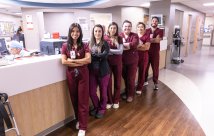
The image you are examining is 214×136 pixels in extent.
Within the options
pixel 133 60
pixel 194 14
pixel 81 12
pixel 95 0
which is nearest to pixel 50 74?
pixel 133 60

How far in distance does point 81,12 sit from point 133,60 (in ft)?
21.0

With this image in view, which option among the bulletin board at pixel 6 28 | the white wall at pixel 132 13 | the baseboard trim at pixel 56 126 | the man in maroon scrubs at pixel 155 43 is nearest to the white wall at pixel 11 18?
the bulletin board at pixel 6 28

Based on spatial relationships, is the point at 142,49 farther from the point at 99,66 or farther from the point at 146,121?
the point at 146,121

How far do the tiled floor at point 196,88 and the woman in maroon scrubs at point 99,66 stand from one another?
1597mm

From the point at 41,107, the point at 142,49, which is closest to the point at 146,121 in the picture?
the point at 142,49

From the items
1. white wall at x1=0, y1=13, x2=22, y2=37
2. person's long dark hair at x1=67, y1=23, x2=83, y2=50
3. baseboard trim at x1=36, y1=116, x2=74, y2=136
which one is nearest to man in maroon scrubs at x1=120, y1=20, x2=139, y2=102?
person's long dark hair at x1=67, y1=23, x2=83, y2=50

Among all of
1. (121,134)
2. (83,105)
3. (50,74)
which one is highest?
(50,74)

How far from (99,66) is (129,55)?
84 centimetres

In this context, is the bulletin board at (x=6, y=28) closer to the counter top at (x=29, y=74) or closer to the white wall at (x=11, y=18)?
the white wall at (x=11, y=18)

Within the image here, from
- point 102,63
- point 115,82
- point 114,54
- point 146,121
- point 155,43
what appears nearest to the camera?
point 102,63

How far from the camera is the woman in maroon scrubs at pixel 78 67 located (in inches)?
86.9

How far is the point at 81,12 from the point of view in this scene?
8.72 meters

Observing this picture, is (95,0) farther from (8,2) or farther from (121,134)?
(121,134)

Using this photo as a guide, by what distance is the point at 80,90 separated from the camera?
2258 millimetres
